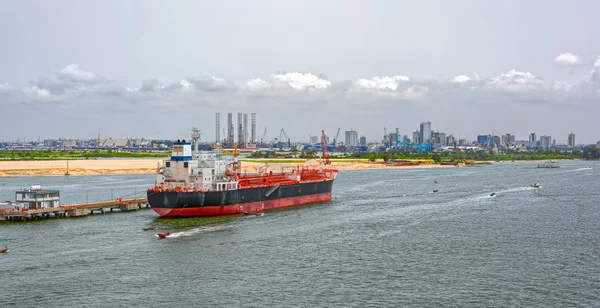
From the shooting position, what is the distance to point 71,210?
64.4 meters

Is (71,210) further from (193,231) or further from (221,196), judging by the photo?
(193,231)

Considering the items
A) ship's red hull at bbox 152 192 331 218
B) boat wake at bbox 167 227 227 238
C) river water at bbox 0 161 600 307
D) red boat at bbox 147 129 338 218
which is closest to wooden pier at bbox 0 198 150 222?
river water at bbox 0 161 600 307

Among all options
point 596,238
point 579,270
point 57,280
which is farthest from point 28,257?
point 596,238

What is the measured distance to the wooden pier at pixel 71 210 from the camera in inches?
2402

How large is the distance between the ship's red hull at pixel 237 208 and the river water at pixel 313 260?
1.80 metres

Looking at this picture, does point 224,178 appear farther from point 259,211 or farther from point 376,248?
point 376,248

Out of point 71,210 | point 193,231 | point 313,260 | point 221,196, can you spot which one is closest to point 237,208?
point 221,196

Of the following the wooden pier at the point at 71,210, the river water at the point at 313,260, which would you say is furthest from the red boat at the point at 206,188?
the wooden pier at the point at 71,210

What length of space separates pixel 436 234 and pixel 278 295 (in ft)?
80.3

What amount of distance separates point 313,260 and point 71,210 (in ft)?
110

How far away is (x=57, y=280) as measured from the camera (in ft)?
122

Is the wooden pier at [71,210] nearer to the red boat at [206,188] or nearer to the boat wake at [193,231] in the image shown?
the red boat at [206,188]

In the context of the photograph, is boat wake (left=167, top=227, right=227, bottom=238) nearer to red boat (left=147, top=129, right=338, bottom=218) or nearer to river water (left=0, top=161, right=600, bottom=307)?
river water (left=0, top=161, right=600, bottom=307)

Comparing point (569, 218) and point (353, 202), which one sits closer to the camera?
point (569, 218)
